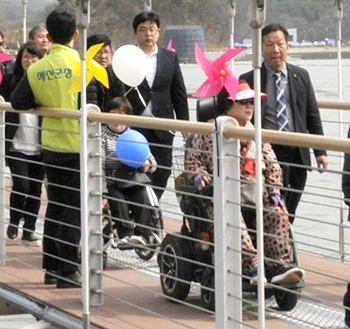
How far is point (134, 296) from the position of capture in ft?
24.1

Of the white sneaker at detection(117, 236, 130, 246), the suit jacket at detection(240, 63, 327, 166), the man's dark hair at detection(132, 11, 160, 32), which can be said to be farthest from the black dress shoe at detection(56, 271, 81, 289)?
the man's dark hair at detection(132, 11, 160, 32)

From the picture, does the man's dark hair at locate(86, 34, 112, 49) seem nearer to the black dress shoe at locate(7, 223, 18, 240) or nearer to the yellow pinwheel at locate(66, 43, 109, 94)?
the black dress shoe at locate(7, 223, 18, 240)

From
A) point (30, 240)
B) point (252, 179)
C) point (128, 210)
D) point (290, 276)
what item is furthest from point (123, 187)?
point (290, 276)

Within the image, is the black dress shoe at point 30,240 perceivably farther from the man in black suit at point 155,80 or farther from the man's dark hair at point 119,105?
the man's dark hair at point 119,105

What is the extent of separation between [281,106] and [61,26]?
140cm

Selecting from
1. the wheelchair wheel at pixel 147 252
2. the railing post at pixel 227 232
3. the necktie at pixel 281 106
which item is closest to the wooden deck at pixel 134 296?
the railing post at pixel 227 232

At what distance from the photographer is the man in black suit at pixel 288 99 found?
26.0 feet

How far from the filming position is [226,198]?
19.3ft

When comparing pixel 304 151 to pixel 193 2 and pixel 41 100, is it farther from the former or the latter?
pixel 193 2

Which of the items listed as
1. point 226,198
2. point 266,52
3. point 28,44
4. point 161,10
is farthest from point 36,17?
point 226,198

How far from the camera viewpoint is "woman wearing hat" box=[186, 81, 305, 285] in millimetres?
6586

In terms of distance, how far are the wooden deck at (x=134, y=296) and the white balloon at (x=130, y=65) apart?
3.99 ft

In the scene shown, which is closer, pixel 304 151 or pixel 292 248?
pixel 292 248

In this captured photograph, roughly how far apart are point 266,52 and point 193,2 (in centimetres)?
980
